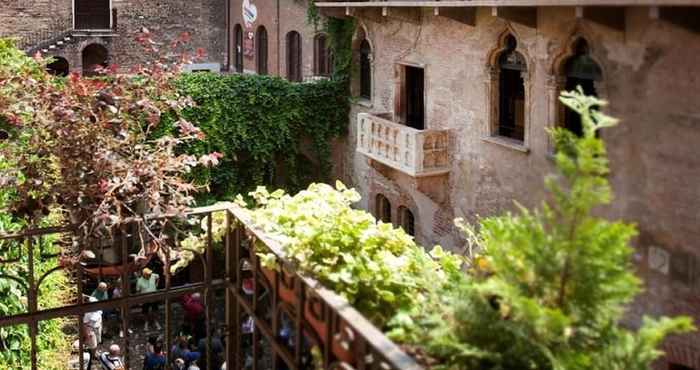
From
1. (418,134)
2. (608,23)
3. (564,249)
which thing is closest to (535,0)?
(608,23)

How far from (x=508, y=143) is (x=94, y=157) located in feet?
26.1

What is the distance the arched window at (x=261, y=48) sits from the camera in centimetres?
2683

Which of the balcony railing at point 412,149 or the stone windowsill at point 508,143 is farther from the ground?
the stone windowsill at point 508,143

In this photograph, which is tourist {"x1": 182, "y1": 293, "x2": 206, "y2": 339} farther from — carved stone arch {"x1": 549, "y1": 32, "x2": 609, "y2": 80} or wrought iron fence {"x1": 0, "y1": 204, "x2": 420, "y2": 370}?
wrought iron fence {"x1": 0, "y1": 204, "x2": 420, "y2": 370}

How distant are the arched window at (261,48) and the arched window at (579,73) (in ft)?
53.7

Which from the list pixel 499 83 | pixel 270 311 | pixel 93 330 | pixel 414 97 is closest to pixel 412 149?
pixel 414 97

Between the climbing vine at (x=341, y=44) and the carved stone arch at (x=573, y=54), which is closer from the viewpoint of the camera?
the carved stone arch at (x=573, y=54)

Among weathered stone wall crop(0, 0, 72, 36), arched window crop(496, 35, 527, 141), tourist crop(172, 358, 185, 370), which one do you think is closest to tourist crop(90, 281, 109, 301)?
tourist crop(172, 358, 185, 370)

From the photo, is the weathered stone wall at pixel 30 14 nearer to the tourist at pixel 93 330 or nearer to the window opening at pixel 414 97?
the window opening at pixel 414 97

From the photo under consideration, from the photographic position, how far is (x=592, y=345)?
9.12 feet

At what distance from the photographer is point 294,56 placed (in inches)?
955

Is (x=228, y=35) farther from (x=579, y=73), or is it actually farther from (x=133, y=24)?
(x=579, y=73)

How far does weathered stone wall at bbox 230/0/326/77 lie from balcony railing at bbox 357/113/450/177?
594 cm

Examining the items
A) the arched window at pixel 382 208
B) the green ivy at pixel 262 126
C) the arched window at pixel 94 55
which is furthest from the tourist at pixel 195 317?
the arched window at pixel 94 55
